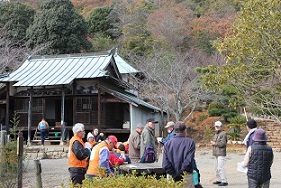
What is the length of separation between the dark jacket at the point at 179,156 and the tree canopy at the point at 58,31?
28878 millimetres

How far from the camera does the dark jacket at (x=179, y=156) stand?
5875 millimetres

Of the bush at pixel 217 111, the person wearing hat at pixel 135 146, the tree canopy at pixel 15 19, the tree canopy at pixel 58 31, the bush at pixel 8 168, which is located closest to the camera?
the bush at pixel 8 168

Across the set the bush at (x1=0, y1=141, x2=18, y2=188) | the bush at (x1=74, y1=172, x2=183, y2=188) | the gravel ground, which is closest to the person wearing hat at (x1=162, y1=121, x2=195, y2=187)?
the bush at (x1=74, y1=172, x2=183, y2=188)

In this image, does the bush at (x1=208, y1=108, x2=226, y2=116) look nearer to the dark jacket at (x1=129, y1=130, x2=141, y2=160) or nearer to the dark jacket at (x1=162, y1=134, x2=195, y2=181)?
the dark jacket at (x1=129, y1=130, x2=141, y2=160)

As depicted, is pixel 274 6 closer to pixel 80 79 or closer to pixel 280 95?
pixel 280 95

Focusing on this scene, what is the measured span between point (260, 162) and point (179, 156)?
1.17m

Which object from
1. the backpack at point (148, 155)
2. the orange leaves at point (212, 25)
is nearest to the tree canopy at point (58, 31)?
the orange leaves at point (212, 25)

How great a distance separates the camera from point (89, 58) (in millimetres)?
25875

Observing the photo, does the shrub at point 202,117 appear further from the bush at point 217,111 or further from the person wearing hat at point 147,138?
the person wearing hat at point 147,138

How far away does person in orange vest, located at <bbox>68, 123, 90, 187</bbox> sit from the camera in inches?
265

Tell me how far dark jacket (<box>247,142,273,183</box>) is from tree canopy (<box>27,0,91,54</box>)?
96.1 ft

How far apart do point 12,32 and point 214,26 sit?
17.6 metres

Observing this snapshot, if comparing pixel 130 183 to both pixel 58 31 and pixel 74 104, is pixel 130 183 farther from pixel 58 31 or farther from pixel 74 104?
pixel 58 31

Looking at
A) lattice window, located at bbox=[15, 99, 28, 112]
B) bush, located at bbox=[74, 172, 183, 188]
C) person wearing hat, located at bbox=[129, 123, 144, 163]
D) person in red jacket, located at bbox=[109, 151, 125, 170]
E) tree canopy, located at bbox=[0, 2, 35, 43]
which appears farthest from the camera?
tree canopy, located at bbox=[0, 2, 35, 43]
